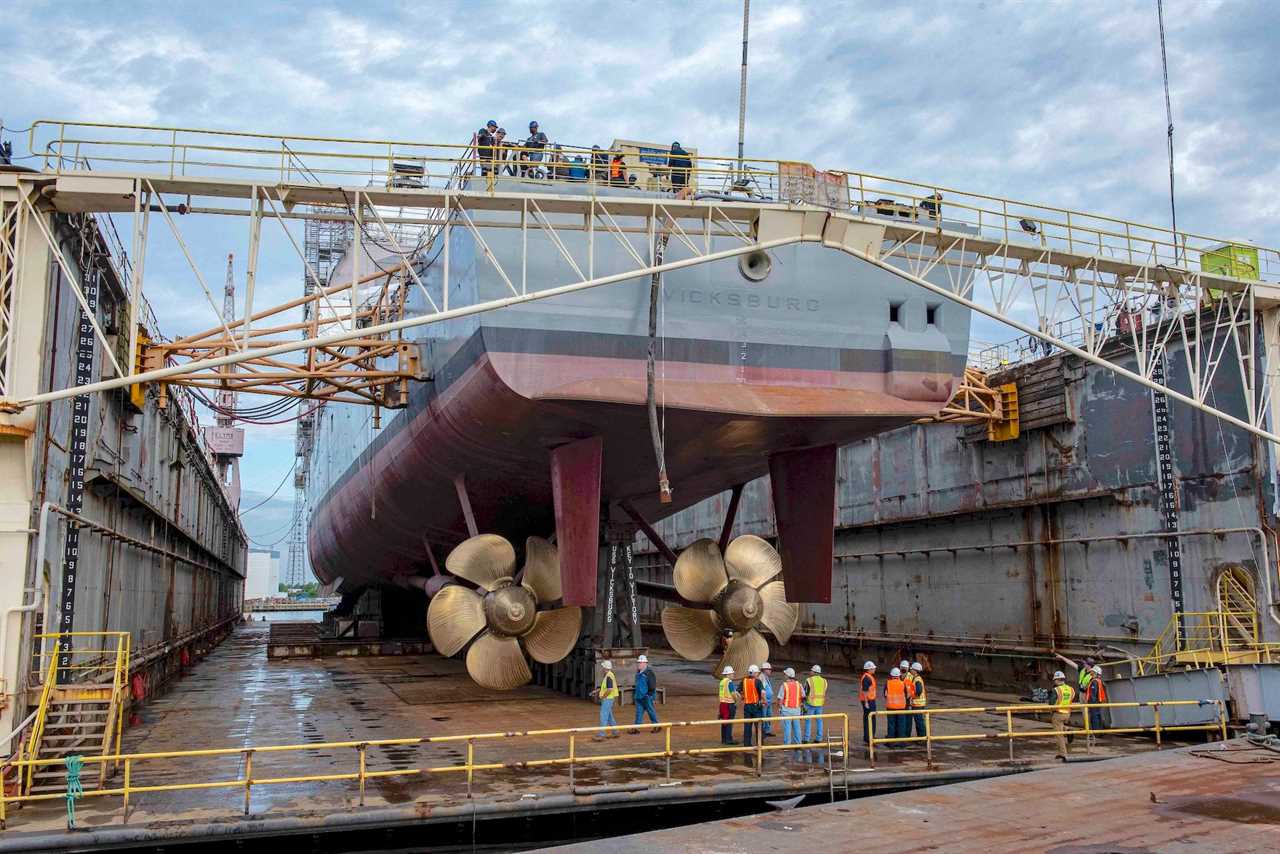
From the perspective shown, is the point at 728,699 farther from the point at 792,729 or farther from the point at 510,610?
the point at 510,610

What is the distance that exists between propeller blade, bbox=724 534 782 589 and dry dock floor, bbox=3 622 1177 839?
2642 mm

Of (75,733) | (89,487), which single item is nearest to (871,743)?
(75,733)

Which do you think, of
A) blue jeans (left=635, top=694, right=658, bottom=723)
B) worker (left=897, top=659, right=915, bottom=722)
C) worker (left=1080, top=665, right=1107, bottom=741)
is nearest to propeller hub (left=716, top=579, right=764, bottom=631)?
blue jeans (left=635, top=694, right=658, bottom=723)

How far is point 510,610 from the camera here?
59.0ft

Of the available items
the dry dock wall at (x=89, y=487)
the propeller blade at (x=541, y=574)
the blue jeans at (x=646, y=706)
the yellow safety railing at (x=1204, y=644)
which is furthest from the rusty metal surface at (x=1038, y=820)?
the dry dock wall at (x=89, y=487)

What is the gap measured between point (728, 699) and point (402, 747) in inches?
199

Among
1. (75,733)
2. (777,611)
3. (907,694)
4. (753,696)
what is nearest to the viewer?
(75,733)

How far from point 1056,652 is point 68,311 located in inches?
807

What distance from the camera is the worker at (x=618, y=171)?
17.2 m

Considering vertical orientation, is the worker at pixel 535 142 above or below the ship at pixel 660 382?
above

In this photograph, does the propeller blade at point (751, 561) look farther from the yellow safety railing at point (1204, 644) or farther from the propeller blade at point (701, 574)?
the yellow safety railing at point (1204, 644)

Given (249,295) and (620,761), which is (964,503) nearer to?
(620,761)

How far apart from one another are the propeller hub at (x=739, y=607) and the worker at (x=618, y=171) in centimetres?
776

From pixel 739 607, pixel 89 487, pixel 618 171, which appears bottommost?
pixel 739 607
